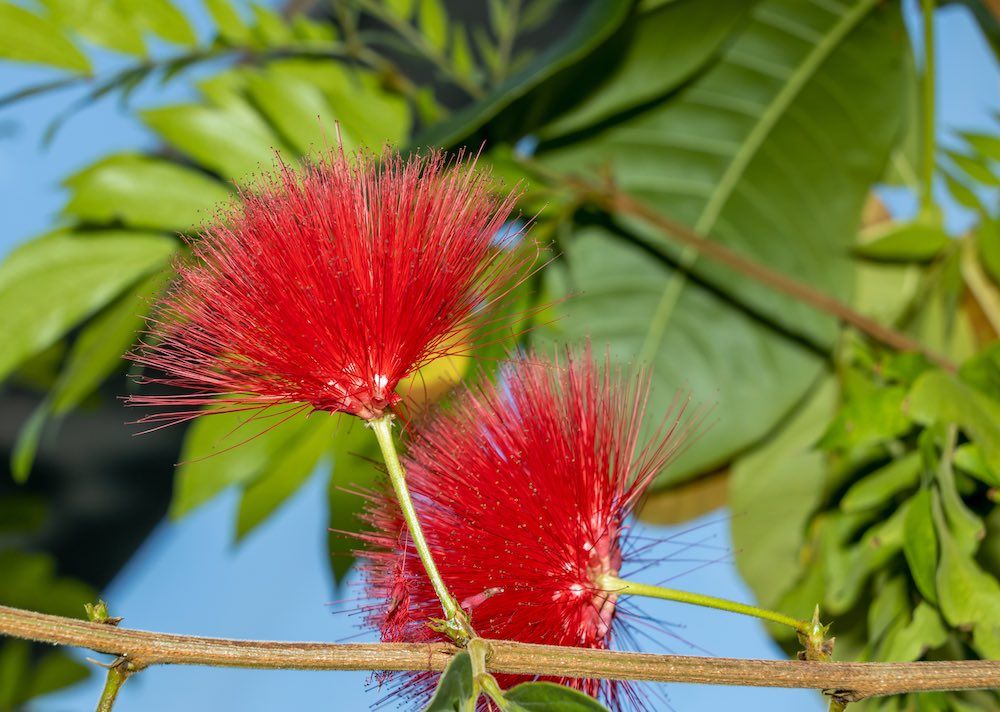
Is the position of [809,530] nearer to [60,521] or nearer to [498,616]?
[498,616]

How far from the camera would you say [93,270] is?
0.76 m

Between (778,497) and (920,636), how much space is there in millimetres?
342

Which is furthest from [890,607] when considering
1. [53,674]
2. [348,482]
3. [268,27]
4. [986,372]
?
[53,674]

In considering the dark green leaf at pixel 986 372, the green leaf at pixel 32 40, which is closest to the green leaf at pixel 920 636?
the dark green leaf at pixel 986 372

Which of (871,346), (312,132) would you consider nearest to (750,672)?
(871,346)

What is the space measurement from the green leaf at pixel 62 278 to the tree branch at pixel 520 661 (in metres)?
0.39

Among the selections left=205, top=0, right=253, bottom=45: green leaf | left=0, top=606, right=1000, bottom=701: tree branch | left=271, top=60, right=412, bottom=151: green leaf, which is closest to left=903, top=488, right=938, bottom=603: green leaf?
left=0, top=606, right=1000, bottom=701: tree branch

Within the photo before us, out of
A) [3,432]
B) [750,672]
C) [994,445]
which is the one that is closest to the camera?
[750,672]

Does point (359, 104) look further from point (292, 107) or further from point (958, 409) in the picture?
point (958, 409)

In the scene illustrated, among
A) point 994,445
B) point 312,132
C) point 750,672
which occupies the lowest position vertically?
point 750,672

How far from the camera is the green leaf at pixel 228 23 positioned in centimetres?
83

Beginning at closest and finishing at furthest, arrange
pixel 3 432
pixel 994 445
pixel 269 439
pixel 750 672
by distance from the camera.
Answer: pixel 750 672
pixel 994 445
pixel 269 439
pixel 3 432

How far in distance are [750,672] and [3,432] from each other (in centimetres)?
114

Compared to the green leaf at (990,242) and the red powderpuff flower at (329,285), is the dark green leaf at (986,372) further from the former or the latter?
the red powderpuff flower at (329,285)
